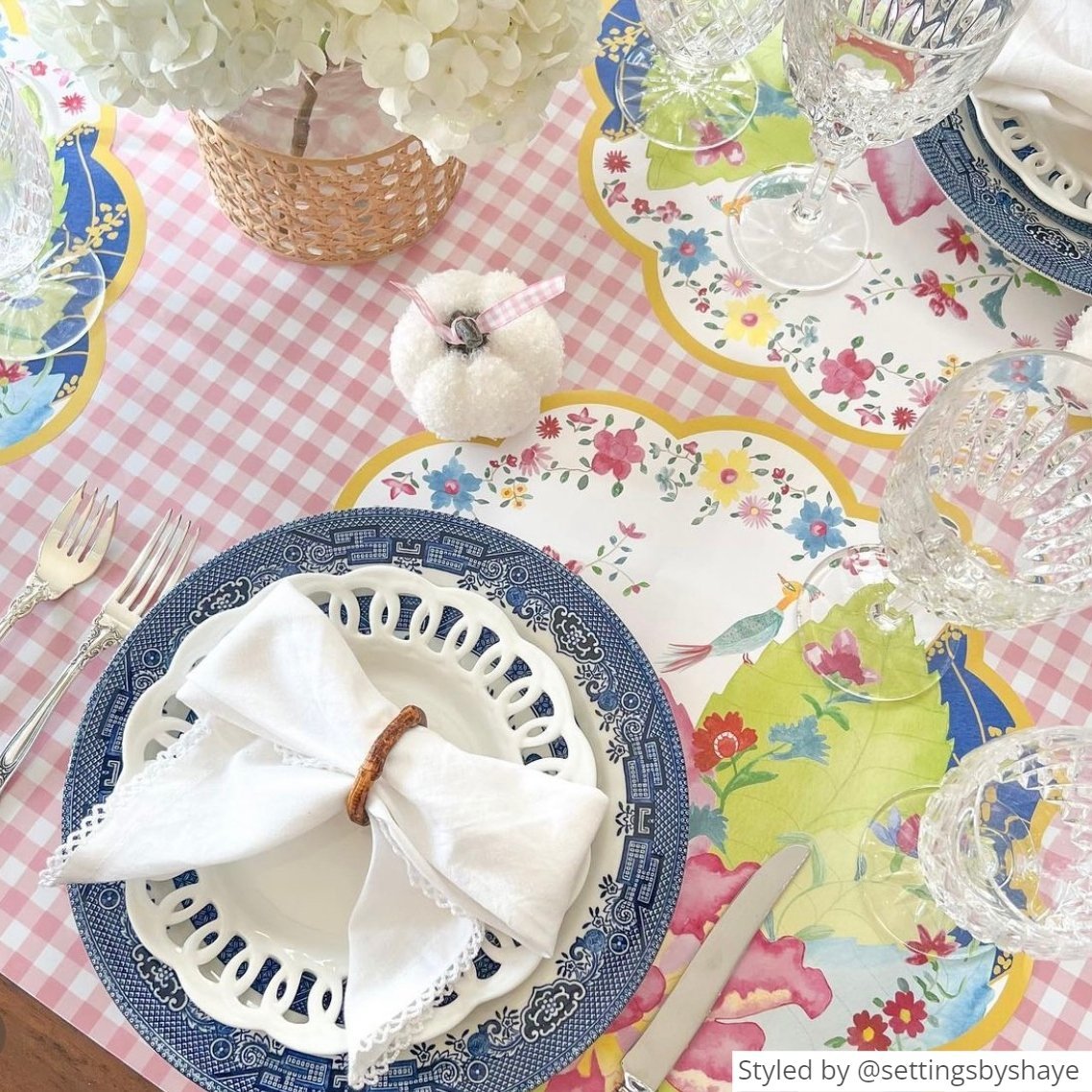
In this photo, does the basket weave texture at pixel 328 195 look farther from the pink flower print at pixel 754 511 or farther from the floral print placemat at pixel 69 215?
the pink flower print at pixel 754 511

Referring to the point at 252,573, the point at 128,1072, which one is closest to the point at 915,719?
the point at 252,573

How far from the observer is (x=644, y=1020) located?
71cm

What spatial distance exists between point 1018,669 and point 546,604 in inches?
13.1

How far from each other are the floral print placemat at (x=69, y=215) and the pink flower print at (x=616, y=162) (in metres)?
0.36

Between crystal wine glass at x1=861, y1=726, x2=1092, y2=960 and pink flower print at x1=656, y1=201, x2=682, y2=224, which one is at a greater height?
pink flower print at x1=656, y1=201, x2=682, y2=224

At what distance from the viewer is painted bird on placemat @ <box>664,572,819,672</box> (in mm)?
784

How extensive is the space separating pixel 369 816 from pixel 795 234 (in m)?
0.53

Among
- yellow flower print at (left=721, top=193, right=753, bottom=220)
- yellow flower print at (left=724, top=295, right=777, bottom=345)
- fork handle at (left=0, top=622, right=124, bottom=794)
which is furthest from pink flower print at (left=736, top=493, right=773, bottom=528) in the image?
fork handle at (left=0, top=622, right=124, bottom=794)

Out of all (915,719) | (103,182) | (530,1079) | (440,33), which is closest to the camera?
(440,33)

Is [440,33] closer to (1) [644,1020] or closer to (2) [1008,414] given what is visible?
(2) [1008,414]

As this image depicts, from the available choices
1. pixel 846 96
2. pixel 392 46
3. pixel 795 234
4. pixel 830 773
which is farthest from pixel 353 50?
pixel 830 773

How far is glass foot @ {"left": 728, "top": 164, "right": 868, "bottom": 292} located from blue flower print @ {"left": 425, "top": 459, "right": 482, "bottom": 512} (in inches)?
10.6

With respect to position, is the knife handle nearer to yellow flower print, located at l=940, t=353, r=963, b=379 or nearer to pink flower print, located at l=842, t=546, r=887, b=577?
pink flower print, located at l=842, t=546, r=887, b=577

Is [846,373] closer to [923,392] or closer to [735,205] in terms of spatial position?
[923,392]
